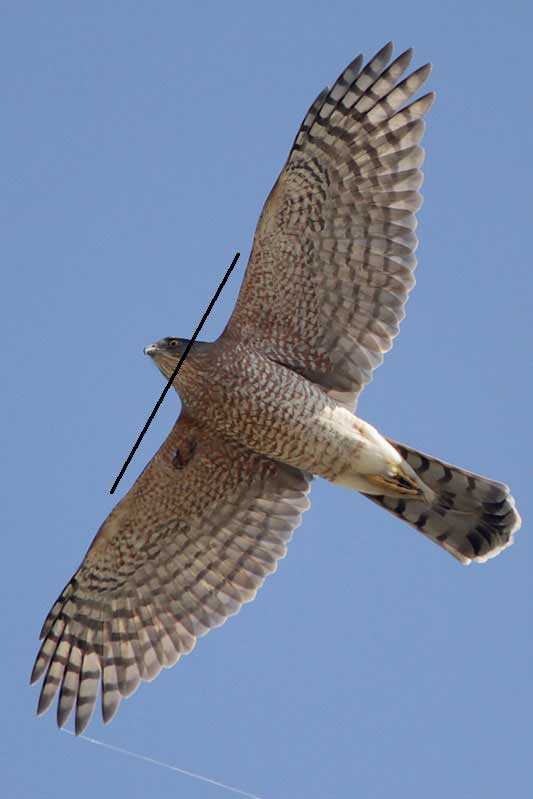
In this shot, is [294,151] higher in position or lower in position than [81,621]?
higher

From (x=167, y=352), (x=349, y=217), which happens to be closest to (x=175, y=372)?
(x=167, y=352)

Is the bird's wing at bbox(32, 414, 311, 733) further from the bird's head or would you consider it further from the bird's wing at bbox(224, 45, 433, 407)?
the bird's wing at bbox(224, 45, 433, 407)

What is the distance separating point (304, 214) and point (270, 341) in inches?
40.7

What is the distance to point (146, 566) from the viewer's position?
962 cm

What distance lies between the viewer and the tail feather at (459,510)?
905 centimetres

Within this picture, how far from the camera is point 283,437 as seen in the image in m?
8.80

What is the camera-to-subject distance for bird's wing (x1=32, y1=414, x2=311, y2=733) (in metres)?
9.37

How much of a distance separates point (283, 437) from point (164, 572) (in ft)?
5.75

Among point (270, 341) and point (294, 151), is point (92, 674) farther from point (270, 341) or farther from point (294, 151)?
point (294, 151)

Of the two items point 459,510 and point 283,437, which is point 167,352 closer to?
point 283,437

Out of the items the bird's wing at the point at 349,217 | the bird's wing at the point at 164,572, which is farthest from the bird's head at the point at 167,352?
the bird's wing at the point at 164,572

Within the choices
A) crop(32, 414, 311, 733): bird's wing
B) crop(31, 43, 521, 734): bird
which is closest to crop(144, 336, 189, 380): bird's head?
crop(31, 43, 521, 734): bird

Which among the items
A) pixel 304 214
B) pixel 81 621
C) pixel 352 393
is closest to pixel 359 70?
pixel 304 214

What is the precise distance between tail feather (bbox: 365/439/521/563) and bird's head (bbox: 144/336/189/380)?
1819mm
